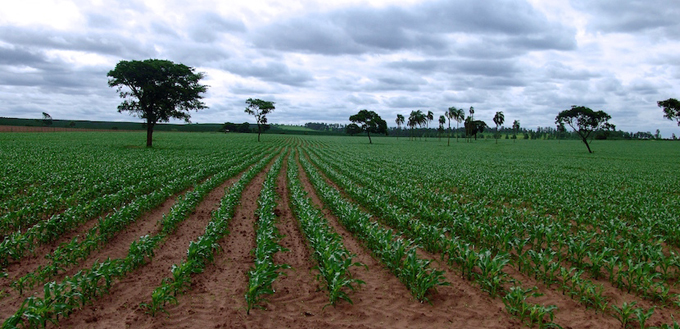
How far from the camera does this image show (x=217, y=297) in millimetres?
5848

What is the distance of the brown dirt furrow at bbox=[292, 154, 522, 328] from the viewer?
5206 mm

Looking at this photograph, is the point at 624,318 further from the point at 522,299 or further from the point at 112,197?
the point at 112,197

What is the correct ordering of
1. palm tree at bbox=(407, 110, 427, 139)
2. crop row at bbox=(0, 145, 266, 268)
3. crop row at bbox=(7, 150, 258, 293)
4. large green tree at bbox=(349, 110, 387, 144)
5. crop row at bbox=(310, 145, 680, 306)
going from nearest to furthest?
crop row at bbox=(7, 150, 258, 293) < crop row at bbox=(310, 145, 680, 306) < crop row at bbox=(0, 145, 266, 268) < large green tree at bbox=(349, 110, 387, 144) < palm tree at bbox=(407, 110, 427, 139)

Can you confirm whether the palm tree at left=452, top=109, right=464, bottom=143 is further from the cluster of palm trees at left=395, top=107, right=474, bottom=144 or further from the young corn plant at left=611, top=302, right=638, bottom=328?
the young corn plant at left=611, top=302, right=638, bottom=328

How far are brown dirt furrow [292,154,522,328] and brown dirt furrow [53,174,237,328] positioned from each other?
9.75 feet

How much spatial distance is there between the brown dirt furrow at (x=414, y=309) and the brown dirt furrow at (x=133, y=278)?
9.75 feet

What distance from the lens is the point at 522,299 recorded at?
18.1 ft

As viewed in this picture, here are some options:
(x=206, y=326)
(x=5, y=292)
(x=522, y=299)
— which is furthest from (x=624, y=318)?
(x=5, y=292)

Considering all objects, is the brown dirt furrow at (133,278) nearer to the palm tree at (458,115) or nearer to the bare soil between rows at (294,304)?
the bare soil between rows at (294,304)

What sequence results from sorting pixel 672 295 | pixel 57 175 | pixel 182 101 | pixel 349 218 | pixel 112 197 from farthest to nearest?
pixel 182 101 < pixel 57 175 < pixel 112 197 < pixel 349 218 < pixel 672 295

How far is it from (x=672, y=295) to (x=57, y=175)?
20.8m

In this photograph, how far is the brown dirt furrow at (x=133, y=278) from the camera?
504cm

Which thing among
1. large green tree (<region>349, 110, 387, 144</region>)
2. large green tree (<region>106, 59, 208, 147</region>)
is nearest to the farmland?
large green tree (<region>106, 59, 208, 147</region>)

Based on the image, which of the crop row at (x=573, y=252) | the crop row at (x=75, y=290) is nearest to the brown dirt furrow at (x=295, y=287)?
the crop row at (x=75, y=290)
